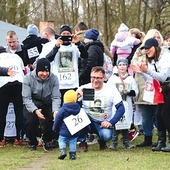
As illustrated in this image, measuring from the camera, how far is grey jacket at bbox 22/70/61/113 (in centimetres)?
828

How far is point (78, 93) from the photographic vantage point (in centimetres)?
819

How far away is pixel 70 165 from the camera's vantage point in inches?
266

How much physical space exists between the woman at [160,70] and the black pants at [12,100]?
7.77 ft

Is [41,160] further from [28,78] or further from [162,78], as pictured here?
[162,78]

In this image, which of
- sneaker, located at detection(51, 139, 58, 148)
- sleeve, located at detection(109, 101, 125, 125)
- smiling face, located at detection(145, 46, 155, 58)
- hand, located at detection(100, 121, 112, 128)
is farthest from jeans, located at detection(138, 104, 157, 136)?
sneaker, located at detection(51, 139, 58, 148)

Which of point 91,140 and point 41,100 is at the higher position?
point 41,100

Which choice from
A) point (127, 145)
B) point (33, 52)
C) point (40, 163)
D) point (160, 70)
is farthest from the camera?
point (33, 52)

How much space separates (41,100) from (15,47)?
1371 millimetres

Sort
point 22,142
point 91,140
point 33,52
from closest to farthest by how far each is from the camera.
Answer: point 91,140, point 22,142, point 33,52

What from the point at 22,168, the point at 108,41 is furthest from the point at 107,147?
the point at 108,41

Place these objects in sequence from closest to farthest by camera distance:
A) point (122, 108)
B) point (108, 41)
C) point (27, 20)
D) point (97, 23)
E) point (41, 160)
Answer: point (41, 160), point (122, 108), point (108, 41), point (97, 23), point (27, 20)

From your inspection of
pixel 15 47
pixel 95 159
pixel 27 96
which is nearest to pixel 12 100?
pixel 27 96

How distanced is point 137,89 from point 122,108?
3.04ft

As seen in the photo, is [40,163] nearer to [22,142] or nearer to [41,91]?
[41,91]
